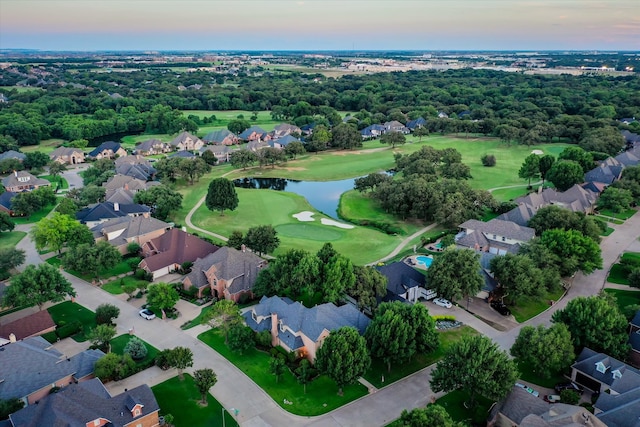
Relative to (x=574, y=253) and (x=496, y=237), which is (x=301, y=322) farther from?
(x=496, y=237)

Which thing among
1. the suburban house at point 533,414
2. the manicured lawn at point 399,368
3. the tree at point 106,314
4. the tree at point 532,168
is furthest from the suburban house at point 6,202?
the tree at point 532,168

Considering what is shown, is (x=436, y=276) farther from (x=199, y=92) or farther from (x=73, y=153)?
(x=199, y=92)

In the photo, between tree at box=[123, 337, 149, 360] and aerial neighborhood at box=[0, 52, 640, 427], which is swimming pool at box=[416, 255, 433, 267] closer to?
aerial neighborhood at box=[0, 52, 640, 427]

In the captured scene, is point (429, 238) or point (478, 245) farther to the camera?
point (429, 238)

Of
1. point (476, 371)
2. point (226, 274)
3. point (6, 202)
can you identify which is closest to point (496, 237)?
point (476, 371)

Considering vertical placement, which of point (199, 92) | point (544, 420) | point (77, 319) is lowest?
point (77, 319)

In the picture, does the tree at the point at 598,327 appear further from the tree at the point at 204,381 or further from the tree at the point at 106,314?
the tree at the point at 106,314

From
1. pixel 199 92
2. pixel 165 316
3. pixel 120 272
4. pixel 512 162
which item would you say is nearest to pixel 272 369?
pixel 165 316
